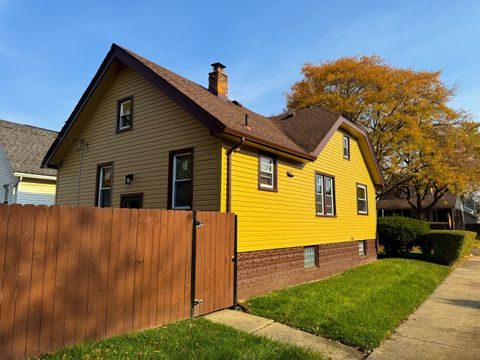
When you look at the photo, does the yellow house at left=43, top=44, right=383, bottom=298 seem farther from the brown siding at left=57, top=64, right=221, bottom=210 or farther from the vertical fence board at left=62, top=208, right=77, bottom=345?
the vertical fence board at left=62, top=208, right=77, bottom=345

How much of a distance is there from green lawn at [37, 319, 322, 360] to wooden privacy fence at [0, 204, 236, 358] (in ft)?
0.95

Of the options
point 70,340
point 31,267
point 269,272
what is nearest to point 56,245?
point 31,267

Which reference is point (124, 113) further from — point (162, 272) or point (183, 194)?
point (162, 272)

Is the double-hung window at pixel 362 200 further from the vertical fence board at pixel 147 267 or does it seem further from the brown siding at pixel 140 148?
the vertical fence board at pixel 147 267

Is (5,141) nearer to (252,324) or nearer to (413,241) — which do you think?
(252,324)

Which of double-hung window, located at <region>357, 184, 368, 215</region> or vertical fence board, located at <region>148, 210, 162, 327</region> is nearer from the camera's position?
vertical fence board, located at <region>148, 210, 162, 327</region>

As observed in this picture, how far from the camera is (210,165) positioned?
28.2ft

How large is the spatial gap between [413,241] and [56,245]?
20.1 meters

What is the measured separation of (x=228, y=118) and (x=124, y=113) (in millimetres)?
4500

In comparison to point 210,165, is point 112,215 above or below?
below

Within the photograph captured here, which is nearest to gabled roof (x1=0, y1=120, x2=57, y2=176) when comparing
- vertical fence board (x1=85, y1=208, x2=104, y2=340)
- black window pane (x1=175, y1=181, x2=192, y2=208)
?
black window pane (x1=175, y1=181, x2=192, y2=208)

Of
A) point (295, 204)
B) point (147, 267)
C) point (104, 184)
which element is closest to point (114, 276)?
point (147, 267)

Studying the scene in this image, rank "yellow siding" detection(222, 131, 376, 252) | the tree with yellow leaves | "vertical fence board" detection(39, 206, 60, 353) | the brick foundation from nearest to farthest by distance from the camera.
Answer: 1. "vertical fence board" detection(39, 206, 60, 353)
2. the brick foundation
3. "yellow siding" detection(222, 131, 376, 252)
4. the tree with yellow leaves

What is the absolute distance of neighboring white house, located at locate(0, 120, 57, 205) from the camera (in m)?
18.0
